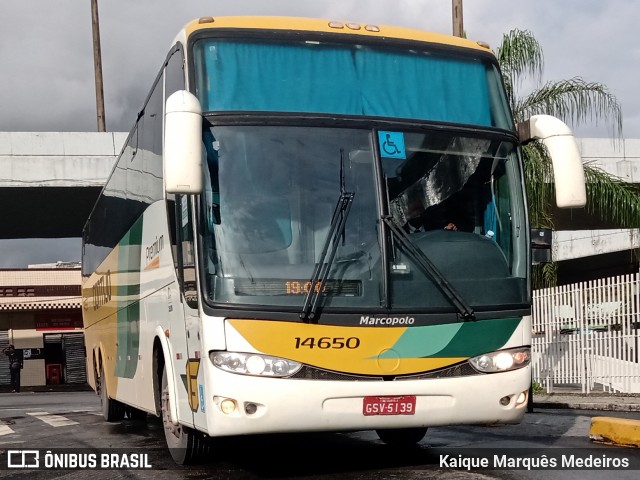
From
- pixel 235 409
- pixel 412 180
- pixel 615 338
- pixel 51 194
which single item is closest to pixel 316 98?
pixel 412 180

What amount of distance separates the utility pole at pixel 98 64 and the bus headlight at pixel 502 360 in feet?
100

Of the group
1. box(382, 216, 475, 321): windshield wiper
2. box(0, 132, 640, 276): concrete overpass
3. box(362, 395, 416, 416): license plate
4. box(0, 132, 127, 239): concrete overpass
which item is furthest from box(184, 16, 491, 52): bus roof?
box(0, 132, 127, 239): concrete overpass

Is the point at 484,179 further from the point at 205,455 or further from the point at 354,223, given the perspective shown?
the point at 205,455

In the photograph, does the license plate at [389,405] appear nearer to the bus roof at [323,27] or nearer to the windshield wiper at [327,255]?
the windshield wiper at [327,255]

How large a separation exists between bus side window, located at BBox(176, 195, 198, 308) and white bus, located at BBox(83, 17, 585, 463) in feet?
0.09

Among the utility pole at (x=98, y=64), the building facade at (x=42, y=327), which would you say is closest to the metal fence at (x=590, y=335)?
the utility pole at (x=98, y=64)

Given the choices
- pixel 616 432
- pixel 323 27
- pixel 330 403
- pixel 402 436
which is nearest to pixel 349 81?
pixel 323 27

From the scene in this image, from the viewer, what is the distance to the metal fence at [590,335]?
14.5m

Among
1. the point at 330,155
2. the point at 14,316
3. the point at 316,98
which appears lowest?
the point at 14,316

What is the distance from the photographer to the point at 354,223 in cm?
695

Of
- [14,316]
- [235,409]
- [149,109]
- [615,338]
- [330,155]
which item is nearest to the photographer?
[235,409]

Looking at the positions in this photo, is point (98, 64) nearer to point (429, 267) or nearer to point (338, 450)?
point (338, 450)

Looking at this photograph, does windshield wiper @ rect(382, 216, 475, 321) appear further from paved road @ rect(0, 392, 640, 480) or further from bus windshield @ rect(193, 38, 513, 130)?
paved road @ rect(0, 392, 640, 480)

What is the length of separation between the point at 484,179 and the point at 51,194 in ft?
64.0
